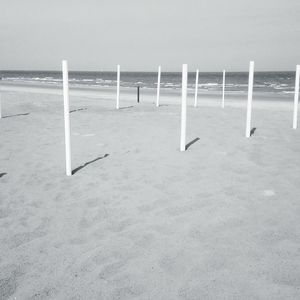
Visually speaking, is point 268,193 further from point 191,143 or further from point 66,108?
point 191,143

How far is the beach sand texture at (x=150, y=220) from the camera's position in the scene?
2.95 m

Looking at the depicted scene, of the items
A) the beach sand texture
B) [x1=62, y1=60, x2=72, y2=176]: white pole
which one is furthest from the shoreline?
[x1=62, y1=60, x2=72, y2=176]: white pole

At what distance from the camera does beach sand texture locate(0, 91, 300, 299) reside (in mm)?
2945

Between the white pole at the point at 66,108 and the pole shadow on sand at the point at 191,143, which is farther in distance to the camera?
the pole shadow on sand at the point at 191,143

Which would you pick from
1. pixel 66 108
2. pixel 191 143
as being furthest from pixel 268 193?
pixel 191 143

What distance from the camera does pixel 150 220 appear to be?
4.10 m

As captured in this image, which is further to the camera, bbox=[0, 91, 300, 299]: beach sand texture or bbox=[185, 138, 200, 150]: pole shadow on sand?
bbox=[185, 138, 200, 150]: pole shadow on sand

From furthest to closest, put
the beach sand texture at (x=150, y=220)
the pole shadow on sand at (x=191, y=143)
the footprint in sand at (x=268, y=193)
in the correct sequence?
the pole shadow on sand at (x=191, y=143)
the footprint in sand at (x=268, y=193)
the beach sand texture at (x=150, y=220)

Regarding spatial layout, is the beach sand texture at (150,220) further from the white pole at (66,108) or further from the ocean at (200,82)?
the ocean at (200,82)

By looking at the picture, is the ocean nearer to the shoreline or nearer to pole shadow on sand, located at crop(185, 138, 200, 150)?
the shoreline

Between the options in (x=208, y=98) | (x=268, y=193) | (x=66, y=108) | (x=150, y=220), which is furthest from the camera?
(x=208, y=98)

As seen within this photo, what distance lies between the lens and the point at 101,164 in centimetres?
641

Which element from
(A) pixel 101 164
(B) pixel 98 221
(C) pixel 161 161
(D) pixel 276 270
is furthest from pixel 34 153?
(D) pixel 276 270

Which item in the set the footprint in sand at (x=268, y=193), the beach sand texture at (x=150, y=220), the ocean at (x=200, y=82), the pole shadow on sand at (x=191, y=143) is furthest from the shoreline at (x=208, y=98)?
the footprint in sand at (x=268, y=193)
